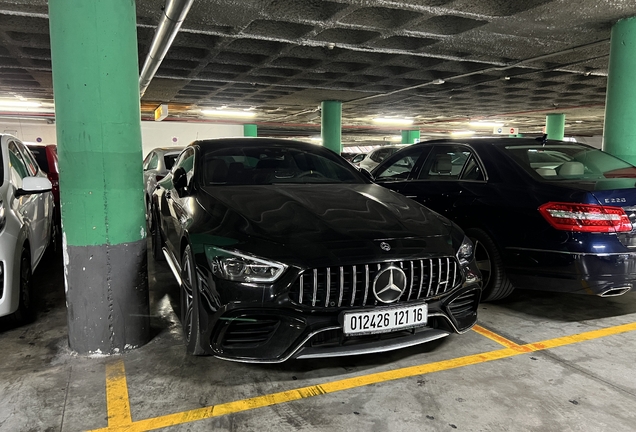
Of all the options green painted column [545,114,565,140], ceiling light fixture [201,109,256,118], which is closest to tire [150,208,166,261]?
ceiling light fixture [201,109,256,118]

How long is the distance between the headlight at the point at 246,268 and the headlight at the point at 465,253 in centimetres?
112

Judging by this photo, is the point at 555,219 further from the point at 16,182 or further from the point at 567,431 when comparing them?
the point at 16,182

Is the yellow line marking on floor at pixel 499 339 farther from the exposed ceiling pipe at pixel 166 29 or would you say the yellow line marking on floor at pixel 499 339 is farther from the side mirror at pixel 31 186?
the exposed ceiling pipe at pixel 166 29

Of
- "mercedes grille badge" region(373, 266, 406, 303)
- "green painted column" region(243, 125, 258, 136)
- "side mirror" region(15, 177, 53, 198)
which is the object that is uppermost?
"green painted column" region(243, 125, 258, 136)

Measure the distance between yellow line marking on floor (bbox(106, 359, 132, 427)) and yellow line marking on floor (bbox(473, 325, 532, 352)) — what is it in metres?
2.43

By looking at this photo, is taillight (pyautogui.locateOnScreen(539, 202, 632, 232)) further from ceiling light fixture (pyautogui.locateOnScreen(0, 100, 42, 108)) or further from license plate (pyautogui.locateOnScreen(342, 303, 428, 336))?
ceiling light fixture (pyautogui.locateOnScreen(0, 100, 42, 108))

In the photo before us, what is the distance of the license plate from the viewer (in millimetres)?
2391

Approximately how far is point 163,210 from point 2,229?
1441 mm

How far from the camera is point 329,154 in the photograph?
4.13 metres

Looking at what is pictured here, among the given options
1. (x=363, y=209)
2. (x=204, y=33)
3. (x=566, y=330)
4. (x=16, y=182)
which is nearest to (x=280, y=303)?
(x=363, y=209)

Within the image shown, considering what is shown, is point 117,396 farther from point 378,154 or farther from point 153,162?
point 378,154

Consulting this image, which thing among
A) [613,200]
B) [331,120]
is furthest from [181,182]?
[331,120]

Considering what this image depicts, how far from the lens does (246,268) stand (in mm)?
2420

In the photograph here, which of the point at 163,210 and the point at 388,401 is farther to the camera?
the point at 163,210
